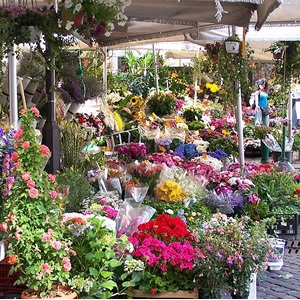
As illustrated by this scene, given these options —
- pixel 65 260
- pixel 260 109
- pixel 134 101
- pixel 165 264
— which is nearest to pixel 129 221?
pixel 165 264

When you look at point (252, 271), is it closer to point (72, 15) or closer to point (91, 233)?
point (91, 233)

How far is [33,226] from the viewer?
3771 millimetres

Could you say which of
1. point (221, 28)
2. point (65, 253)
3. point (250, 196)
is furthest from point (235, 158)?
point (65, 253)

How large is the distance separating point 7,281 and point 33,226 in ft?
2.50

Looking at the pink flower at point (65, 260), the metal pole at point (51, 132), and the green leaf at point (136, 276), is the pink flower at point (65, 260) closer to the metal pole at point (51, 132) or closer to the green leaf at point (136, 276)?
the green leaf at point (136, 276)

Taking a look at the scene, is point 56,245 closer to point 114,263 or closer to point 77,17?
point 114,263

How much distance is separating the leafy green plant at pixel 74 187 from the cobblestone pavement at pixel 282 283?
1763 mm

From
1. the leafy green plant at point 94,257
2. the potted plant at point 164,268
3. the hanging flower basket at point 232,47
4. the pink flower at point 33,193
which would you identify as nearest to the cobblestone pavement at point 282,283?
the potted plant at point 164,268

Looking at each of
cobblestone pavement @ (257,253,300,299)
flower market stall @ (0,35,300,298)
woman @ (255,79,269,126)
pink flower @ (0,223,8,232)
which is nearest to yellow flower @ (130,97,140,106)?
flower market stall @ (0,35,300,298)

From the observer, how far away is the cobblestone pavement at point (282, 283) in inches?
198

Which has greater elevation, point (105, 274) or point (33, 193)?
point (33, 193)

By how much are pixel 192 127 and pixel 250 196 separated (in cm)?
624

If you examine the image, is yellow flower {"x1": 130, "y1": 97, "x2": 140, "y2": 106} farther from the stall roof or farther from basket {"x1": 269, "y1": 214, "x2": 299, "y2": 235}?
basket {"x1": 269, "y1": 214, "x2": 299, "y2": 235}

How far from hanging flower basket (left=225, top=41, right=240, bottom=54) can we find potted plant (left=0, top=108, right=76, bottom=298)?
458 cm
